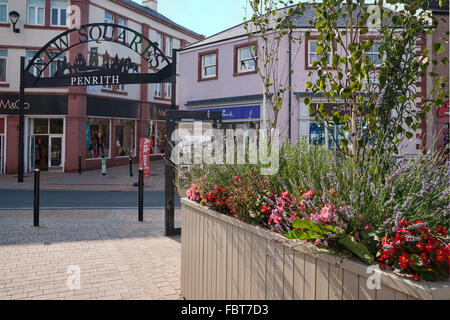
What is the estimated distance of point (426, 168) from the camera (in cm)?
307

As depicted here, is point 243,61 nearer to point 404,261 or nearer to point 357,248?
point 357,248

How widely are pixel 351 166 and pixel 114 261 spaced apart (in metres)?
3.82

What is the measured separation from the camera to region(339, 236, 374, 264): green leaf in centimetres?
215

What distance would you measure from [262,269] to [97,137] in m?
22.6

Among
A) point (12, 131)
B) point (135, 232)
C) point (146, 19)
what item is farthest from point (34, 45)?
point (135, 232)

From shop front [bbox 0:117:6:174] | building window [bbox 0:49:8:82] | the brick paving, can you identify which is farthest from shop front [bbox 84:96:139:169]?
the brick paving

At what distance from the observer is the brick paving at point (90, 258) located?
4.48 metres

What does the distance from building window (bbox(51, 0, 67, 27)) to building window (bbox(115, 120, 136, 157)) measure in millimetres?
6532

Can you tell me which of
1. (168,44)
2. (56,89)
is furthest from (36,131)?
(168,44)

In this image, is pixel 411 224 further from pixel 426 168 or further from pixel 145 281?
pixel 145 281
